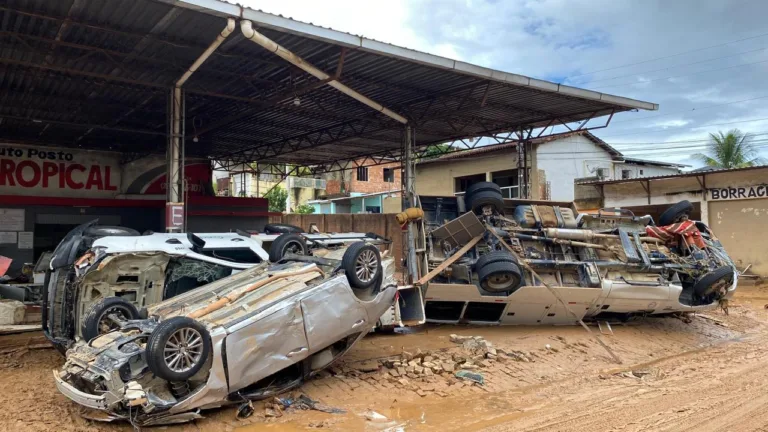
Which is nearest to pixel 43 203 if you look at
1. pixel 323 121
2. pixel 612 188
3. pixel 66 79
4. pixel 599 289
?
pixel 66 79

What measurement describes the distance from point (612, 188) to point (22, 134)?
21.8m

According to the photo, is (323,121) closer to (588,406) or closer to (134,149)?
(134,149)

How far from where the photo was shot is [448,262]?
28.9ft

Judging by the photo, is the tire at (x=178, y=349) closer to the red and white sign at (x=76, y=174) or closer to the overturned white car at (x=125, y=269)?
the overturned white car at (x=125, y=269)

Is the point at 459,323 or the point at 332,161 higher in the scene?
the point at 332,161

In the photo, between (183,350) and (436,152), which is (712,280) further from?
(436,152)

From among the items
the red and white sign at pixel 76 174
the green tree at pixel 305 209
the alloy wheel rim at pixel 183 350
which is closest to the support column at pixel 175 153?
the red and white sign at pixel 76 174

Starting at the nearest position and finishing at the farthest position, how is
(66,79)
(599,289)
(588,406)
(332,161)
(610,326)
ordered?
(588,406)
(599,289)
(610,326)
(66,79)
(332,161)

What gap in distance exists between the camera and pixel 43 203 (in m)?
16.7

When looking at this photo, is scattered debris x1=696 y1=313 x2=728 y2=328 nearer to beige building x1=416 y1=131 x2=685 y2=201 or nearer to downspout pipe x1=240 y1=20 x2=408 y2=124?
downspout pipe x1=240 y1=20 x2=408 y2=124

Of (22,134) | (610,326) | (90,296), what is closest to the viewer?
(90,296)

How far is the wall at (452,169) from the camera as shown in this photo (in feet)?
80.8

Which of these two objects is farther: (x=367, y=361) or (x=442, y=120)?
(x=442, y=120)

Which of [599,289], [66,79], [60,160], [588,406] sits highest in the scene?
[66,79]
